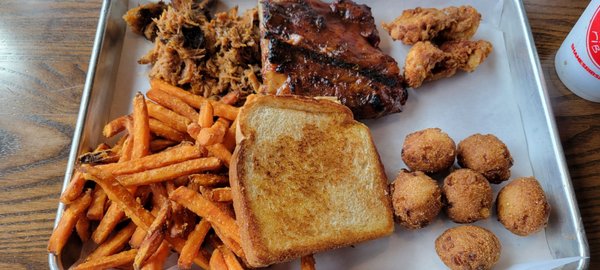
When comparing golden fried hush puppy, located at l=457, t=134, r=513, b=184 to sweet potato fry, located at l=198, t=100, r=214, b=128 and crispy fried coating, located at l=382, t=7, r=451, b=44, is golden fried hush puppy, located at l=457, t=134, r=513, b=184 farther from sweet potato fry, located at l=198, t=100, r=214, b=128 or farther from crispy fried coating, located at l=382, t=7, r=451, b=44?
sweet potato fry, located at l=198, t=100, r=214, b=128

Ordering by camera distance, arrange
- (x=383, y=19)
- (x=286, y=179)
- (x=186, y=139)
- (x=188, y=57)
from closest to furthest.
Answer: (x=286, y=179), (x=186, y=139), (x=188, y=57), (x=383, y=19)

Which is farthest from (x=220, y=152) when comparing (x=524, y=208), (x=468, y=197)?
(x=524, y=208)

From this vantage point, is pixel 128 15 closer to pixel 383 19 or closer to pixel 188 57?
pixel 188 57

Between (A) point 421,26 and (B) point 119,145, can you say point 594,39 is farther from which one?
(B) point 119,145

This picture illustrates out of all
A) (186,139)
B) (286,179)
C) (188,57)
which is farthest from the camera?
(188,57)

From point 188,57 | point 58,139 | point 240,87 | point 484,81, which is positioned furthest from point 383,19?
point 58,139

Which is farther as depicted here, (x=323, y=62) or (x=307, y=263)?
(x=323, y=62)

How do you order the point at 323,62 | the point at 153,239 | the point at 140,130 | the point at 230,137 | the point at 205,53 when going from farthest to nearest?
the point at 205,53 < the point at 323,62 < the point at 230,137 < the point at 140,130 < the point at 153,239
